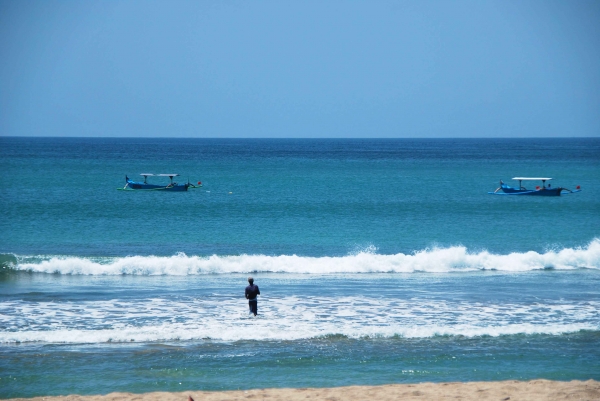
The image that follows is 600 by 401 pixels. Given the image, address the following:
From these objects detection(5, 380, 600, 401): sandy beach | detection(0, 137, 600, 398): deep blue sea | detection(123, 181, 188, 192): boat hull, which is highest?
detection(123, 181, 188, 192): boat hull

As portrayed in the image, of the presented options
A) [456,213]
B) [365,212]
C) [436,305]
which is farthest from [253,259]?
[456,213]

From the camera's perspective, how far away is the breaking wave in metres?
27.9

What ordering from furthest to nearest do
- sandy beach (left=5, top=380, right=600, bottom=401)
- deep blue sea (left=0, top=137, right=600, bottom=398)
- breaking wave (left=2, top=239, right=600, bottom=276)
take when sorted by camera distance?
breaking wave (left=2, top=239, right=600, bottom=276), deep blue sea (left=0, top=137, right=600, bottom=398), sandy beach (left=5, top=380, right=600, bottom=401)

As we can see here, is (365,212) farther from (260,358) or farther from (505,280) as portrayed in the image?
(260,358)

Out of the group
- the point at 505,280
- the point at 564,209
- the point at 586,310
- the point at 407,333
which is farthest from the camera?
the point at 564,209

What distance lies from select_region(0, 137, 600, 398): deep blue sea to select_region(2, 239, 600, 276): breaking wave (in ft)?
0.28

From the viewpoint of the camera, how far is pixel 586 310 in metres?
20.6

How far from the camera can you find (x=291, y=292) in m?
23.7

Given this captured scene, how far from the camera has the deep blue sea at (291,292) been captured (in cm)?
1512

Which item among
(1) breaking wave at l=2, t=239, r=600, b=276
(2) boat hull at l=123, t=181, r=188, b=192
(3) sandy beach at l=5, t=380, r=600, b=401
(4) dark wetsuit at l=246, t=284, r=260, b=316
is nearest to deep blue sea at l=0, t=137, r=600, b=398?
(1) breaking wave at l=2, t=239, r=600, b=276

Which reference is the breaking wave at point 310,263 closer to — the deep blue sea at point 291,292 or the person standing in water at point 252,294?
the deep blue sea at point 291,292

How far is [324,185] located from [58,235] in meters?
35.9

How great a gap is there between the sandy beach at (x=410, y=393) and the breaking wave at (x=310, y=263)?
47.7ft

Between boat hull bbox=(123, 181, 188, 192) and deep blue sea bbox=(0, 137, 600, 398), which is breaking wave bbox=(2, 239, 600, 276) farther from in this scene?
boat hull bbox=(123, 181, 188, 192)
